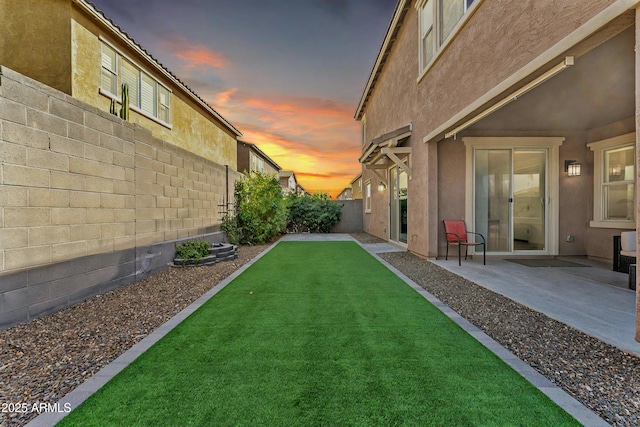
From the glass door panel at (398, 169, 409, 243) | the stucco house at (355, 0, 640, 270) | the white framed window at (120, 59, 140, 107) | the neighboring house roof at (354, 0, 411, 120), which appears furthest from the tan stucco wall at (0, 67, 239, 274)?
Answer: the neighboring house roof at (354, 0, 411, 120)

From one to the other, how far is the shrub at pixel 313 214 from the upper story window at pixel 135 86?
7.10 m

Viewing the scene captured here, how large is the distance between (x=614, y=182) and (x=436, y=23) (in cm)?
528

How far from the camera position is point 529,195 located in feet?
22.0

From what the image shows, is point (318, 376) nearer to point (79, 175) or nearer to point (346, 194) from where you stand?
point (79, 175)

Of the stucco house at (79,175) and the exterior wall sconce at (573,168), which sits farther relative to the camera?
the exterior wall sconce at (573,168)

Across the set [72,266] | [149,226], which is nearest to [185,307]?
[72,266]

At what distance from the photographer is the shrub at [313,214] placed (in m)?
15.0

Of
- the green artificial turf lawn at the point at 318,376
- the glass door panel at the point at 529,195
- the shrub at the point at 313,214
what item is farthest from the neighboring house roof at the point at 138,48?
the glass door panel at the point at 529,195

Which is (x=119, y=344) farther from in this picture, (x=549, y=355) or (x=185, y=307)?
(x=549, y=355)

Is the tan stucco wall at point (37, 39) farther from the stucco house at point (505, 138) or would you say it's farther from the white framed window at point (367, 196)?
the white framed window at point (367, 196)

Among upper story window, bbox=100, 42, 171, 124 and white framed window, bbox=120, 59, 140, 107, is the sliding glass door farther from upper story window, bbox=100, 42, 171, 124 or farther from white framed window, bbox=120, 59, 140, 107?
white framed window, bbox=120, 59, 140, 107

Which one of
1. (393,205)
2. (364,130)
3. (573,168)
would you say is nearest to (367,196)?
(364,130)

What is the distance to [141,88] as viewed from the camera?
9703 millimetres

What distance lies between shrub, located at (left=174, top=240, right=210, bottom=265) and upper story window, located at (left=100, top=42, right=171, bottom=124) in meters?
5.43
